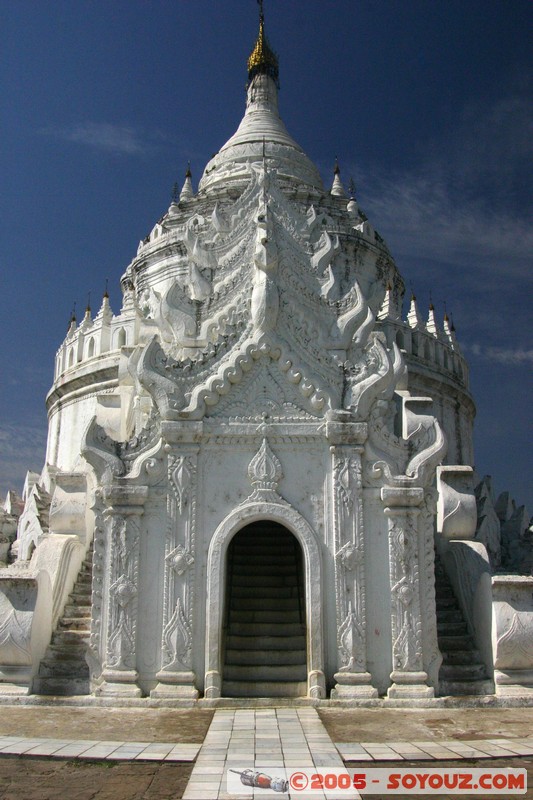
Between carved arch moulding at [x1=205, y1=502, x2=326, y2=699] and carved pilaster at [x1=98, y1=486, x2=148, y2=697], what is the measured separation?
1237mm

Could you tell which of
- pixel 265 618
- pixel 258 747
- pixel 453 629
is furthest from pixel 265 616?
pixel 258 747

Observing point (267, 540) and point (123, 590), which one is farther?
point (267, 540)

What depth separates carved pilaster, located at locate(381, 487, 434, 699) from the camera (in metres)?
11.8

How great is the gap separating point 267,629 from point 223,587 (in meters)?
2.28

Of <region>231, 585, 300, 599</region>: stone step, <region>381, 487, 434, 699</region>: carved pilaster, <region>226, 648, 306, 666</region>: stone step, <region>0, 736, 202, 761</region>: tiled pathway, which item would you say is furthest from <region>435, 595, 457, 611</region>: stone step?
<region>0, 736, 202, 761</region>: tiled pathway

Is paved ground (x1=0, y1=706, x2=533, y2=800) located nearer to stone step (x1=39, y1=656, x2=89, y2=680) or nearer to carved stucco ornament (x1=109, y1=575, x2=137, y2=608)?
stone step (x1=39, y1=656, x2=89, y2=680)

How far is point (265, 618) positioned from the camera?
1438cm

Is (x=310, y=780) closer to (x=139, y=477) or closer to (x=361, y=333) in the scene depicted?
(x=139, y=477)

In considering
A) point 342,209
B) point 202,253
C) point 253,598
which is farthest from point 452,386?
point 253,598

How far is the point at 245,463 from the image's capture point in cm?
1273

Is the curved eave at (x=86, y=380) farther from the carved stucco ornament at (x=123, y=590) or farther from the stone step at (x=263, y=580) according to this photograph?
the carved stucco ornament at (x=123, y=590)

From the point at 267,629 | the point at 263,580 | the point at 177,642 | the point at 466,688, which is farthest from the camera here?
the point at 263,580

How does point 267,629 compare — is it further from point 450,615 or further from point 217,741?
point 217,741

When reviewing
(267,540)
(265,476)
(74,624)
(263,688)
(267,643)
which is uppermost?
(265,476)
